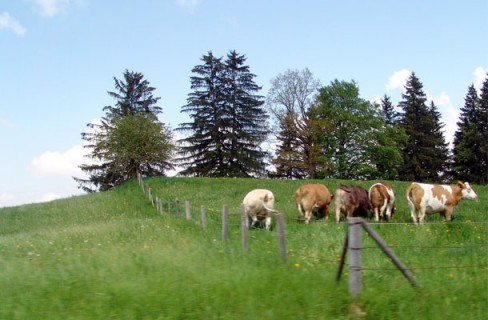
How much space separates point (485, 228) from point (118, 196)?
26996mm

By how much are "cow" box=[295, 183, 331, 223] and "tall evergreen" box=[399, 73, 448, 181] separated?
3905 cm

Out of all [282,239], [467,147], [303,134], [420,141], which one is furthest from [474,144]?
[282,239]

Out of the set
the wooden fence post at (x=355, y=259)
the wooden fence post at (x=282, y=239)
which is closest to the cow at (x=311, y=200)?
the wooden fence post at (x=282, y=239)

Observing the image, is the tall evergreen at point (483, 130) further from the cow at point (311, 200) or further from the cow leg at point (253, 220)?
the cow leg at point (253, 220)

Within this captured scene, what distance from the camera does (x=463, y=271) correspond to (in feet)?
26.6

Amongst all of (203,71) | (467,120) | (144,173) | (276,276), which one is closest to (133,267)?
(276,276)

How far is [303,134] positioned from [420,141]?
47.3 ft

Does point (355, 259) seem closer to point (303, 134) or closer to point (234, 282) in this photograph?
point (234, 282)

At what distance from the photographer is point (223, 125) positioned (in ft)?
174

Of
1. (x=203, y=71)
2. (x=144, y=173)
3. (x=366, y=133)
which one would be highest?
(x=203, y=71)

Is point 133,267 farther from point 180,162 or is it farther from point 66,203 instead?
point 180,162

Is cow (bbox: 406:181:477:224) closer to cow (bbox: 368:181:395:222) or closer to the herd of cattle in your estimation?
the herd of cattle

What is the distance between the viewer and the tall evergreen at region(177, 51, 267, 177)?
52.5m

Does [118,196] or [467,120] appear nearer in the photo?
[118,196]
